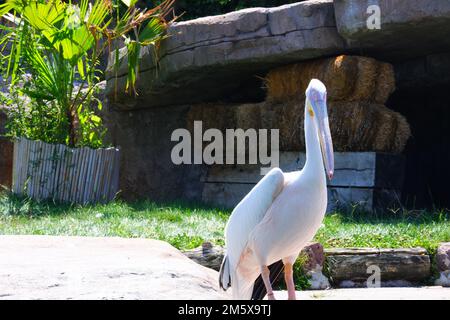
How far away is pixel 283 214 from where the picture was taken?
195 inches

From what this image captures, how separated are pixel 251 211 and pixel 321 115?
709mm

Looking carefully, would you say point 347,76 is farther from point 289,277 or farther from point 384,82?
point 289,277

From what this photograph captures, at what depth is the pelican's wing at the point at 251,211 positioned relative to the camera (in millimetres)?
5020

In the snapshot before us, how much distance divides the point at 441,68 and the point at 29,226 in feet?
16.2

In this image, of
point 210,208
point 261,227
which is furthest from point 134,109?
point 261,227

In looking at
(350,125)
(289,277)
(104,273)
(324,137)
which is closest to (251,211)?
(289,277)

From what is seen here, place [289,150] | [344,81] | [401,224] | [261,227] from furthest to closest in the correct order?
[289,150], [344,81], [401,224], [261,227]

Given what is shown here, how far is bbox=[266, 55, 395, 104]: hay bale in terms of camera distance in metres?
8.69

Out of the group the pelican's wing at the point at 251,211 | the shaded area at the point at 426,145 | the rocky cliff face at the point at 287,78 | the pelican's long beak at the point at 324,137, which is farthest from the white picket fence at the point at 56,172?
the pelican's long beak at the point at 324,137

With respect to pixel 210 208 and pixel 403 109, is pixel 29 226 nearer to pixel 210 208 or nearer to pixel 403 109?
pixel 210 208

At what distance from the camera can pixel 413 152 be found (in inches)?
446

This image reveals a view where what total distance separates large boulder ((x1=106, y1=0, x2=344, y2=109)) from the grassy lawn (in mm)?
1474

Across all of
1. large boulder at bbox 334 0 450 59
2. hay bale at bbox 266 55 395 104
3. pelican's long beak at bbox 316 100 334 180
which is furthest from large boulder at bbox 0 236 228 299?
hay bale at bbox 266 55 395 104

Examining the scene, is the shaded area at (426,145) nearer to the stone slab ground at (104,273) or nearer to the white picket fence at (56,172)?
the white picket fence at (56,172)
